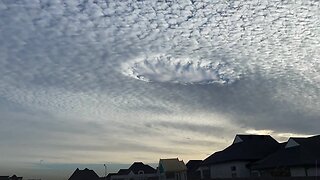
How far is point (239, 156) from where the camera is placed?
48.9m

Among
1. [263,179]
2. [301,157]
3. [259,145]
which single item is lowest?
[263,179]

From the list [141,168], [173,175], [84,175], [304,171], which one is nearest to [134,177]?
[141,168]

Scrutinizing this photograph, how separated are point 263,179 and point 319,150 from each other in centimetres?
1100

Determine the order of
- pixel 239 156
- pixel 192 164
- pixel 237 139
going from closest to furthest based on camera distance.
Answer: pixel 239 156, pixel 237 139, pixel 192 164

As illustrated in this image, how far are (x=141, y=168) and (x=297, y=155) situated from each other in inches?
2276

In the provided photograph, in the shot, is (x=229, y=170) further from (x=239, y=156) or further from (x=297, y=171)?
(x=297, y=171)

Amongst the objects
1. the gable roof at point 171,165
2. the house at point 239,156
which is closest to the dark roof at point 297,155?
the house at point 239,156

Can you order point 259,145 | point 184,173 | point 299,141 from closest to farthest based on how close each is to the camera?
point 299,141 → point 259,145 → point 184,173

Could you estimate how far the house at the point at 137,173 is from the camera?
85675 millimetres

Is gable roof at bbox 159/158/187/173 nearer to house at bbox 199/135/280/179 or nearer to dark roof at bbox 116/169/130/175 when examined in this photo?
house at bbox 199/135/280/179

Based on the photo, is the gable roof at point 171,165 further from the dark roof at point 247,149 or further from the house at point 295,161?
the house at point 295,161

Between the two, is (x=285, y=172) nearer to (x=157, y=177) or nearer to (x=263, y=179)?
(x=263, y=179)

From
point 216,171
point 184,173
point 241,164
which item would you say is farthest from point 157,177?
point 241,164

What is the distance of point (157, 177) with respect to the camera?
76375mm
